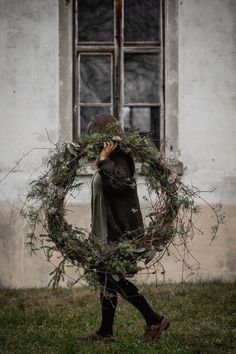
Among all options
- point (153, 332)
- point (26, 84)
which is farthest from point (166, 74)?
point (153, 332)

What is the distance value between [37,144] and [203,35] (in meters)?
2.47

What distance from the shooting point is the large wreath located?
5.41m

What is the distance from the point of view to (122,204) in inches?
220

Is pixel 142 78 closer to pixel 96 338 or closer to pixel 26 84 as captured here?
pixel 26 84

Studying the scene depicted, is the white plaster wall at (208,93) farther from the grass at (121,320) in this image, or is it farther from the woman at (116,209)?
the woman at (116,209)

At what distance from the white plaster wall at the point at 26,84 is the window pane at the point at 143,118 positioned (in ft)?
3.00

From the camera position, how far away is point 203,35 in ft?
28.3

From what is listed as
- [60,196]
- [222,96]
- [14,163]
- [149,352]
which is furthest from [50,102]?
[149,352]

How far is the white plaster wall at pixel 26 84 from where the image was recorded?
862cm

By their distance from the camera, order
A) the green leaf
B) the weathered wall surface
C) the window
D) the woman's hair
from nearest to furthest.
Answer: the green leaf → the woman's hair → the weathered wall surface → the window

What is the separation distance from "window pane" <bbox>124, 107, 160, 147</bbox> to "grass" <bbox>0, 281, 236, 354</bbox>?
199 cm

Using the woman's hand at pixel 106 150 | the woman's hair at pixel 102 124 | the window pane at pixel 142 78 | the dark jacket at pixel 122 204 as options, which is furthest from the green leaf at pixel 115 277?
the window pane at pixel 142 78

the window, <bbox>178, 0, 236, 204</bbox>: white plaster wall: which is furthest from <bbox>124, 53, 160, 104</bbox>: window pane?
<bbox>178, 0, 236, 204</bbox>: white plaster wall

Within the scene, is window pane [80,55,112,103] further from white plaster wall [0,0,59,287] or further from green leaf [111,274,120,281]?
green leaf [111,274,120,281]
